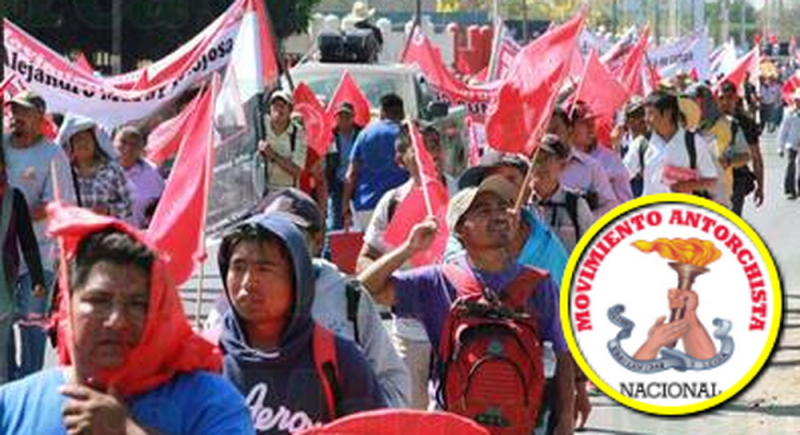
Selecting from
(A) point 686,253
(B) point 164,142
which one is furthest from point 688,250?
(B) point 164,142

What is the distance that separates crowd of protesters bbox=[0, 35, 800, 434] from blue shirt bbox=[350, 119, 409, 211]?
199 cm

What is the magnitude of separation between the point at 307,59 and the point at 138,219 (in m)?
12.6

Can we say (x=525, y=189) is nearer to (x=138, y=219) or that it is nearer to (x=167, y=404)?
(x=167, y=404)

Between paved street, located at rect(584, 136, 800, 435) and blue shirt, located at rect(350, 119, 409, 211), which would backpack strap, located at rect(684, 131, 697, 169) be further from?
blue shirt, located at rect(350, 119, 409, 211)

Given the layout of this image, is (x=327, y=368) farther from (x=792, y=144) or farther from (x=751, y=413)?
(x=792, y=144)

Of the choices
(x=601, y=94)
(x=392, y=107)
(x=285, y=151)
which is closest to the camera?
(x=601, y=94)

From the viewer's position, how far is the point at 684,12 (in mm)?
92125

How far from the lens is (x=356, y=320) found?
17.4ft

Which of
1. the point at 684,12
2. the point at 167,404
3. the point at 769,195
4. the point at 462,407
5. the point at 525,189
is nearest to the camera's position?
the point at 167,404

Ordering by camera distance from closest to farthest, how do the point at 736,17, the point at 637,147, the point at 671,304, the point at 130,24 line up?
the point at 671,304 < the point at 637,147 < the point at 130,24 < the point at 736,17

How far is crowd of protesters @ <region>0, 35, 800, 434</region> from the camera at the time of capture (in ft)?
11.4

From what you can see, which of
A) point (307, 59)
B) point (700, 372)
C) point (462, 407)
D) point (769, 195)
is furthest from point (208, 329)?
point (769, 195)

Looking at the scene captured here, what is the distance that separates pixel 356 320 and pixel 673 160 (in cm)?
566

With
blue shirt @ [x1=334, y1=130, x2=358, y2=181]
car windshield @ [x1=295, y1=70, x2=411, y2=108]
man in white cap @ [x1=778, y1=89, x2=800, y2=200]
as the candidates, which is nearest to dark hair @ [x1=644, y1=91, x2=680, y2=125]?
blue shirt @ [x1=334, y1=130, x2=358, y2=181]
